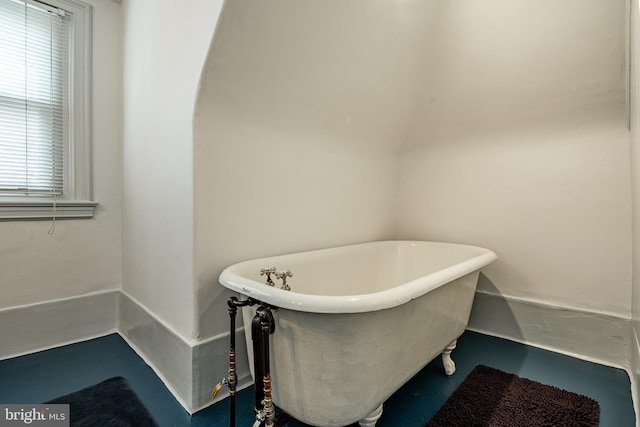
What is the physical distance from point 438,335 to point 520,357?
0.81 metres

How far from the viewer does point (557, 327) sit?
5.99ft

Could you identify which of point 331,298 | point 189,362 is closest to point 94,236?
point 189,362

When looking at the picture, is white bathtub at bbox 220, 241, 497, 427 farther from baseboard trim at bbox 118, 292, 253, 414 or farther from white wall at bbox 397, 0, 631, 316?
white wall at bbox 397, 0, 631, 316

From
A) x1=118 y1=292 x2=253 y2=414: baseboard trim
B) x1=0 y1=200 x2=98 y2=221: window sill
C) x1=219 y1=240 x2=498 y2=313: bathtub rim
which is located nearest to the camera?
x1=219 y1=240 x2=498 y2=313: bathtub rim

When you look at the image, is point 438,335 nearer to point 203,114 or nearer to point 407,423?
point 407,423

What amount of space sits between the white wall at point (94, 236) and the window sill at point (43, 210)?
4cm

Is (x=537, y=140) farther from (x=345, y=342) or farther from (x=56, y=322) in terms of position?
(x=56, y=322)

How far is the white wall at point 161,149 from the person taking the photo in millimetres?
1274

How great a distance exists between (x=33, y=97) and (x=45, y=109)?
0.07 metres

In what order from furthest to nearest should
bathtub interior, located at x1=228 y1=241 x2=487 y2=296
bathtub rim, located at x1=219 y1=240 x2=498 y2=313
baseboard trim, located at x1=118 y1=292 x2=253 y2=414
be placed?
bathtub interior, located at x1=228 y1=241 x2=487 y2=296 → baseboard trim, located at x1=118 y1=292 x2=253 y2=414 → bathtub rim, located at x1=219 y1=240 x2=498 y2=313

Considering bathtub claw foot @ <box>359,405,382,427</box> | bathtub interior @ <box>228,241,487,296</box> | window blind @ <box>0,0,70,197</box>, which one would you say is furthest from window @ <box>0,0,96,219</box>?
bathtub claw foot @ <box>359,405,382,427</box>

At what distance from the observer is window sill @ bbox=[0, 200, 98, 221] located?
1.61 m

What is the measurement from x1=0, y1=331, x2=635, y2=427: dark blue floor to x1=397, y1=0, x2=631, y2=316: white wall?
1.28ft

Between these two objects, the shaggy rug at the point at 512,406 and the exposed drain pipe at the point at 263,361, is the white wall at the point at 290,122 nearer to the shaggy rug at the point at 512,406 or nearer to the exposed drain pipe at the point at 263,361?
the exposed drain pipe at the point at 263,361
